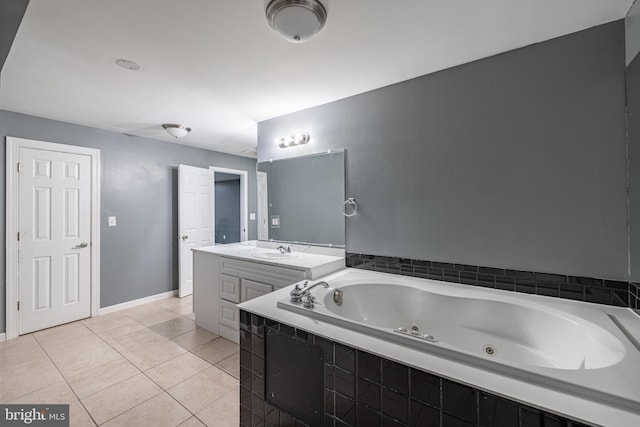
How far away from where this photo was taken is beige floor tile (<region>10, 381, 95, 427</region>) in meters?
1.71

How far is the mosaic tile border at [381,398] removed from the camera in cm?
92

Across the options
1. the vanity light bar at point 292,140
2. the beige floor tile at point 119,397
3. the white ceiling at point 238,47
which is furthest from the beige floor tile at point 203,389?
the white ceiling at point 238,47

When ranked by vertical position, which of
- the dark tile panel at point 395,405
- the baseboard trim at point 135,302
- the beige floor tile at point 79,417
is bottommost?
the beige floor tile at point 79,417

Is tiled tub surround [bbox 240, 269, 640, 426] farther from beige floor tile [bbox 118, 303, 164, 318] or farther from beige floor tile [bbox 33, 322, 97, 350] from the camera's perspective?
beige floor tile [bbox 118, 303, 164, 318]

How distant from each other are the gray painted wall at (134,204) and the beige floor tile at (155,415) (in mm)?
2260

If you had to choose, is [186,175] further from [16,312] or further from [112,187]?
[16,312]

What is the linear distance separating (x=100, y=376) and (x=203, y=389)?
89cm

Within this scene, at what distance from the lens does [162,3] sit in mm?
1374

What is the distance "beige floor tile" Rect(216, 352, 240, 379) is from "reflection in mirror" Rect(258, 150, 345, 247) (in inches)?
49.8

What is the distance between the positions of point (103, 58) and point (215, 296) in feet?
7.45

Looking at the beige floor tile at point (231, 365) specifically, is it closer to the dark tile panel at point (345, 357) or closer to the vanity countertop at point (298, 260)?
the vanity countertop at point (298, 260)

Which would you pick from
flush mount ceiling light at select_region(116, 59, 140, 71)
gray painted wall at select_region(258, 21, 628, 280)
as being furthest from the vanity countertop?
flush mount ceiling light at select_region(116, 59, 140, 71)

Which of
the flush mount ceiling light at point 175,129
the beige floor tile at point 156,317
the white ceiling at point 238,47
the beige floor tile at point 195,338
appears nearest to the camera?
the white ceiling at point 238,47

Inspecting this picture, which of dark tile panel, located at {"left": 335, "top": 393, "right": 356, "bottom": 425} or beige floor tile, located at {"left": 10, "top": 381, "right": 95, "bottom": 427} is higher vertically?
dark tile panel, located at {"left": 335, "top": 393, "right": 356, "bottom": 425}
